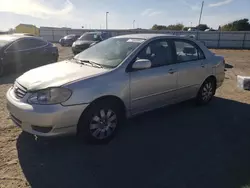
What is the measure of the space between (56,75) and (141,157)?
1683 millimetres

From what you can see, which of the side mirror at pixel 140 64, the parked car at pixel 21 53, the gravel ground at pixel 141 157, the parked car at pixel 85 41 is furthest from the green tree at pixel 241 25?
the side mirror at pixel 140 64

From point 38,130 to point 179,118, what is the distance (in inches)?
106

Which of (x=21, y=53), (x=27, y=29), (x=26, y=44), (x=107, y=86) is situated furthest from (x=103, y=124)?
(x=27, y=29)

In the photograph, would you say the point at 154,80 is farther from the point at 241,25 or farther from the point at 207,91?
the point at 241,25

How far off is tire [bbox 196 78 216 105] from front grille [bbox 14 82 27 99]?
359 cm

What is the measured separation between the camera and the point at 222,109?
522 cm

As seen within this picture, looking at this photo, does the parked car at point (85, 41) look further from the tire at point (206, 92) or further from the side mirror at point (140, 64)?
the side mirror at point (140, 64)

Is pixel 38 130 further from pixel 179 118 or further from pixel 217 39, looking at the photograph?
pixel 217 39

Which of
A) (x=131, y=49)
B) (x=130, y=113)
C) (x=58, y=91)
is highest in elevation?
(x=131, y=49)

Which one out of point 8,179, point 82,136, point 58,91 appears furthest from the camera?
point 82,136

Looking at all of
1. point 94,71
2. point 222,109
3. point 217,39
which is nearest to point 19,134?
point 94,71

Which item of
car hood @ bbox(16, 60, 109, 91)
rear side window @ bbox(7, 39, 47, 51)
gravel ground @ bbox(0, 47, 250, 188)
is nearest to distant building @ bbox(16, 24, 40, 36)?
rear side window @ bbox(7, 39, 47, 51)

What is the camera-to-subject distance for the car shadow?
2715 millimetres

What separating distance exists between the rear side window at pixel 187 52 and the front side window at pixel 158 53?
0.88ft
